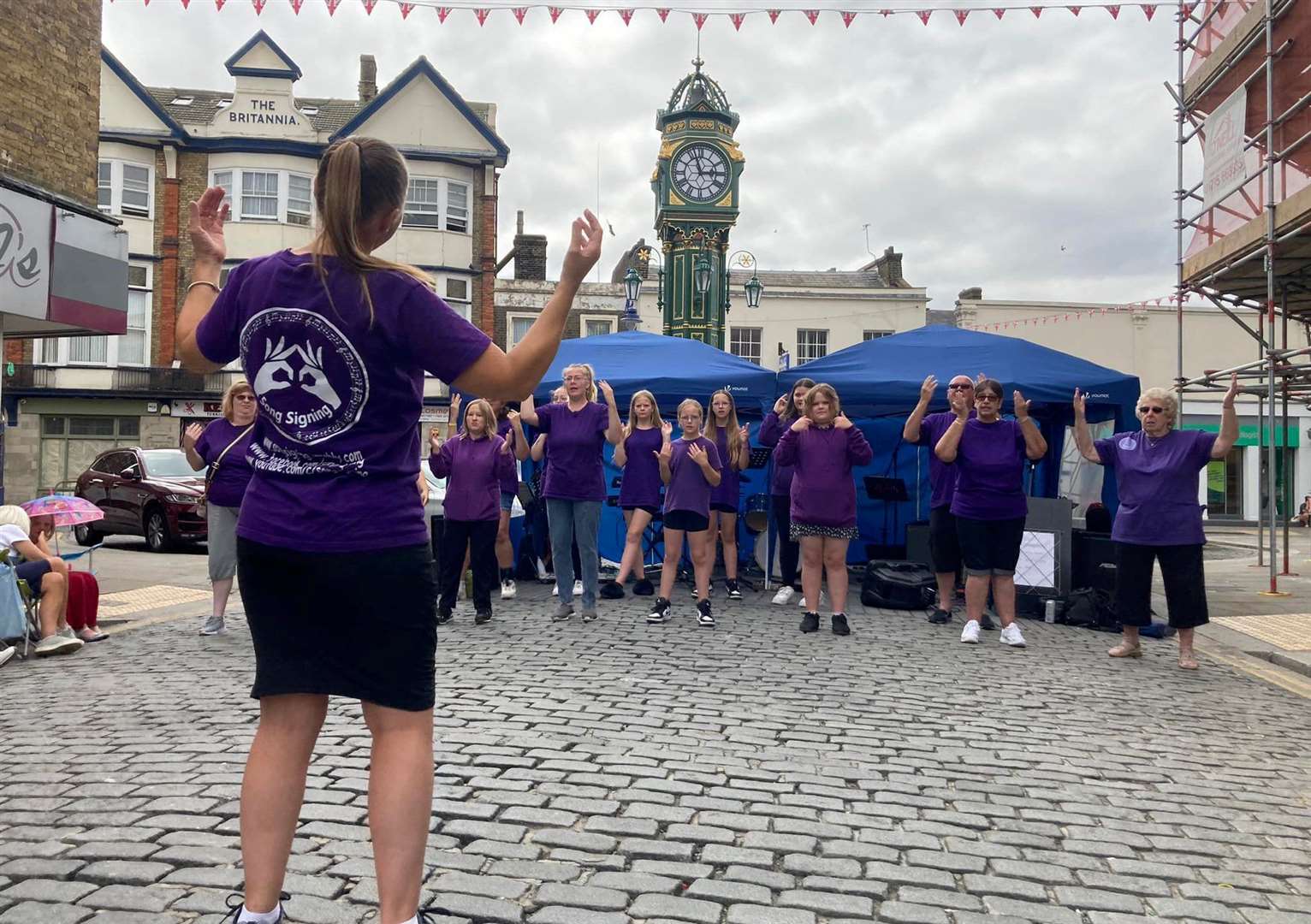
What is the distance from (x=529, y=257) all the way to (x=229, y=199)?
37.5 feet

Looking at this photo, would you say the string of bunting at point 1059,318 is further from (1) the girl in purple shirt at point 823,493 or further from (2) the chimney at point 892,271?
(1) the girl in purple shirt at point 823,493

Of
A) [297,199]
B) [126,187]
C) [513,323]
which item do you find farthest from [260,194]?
[513,323]

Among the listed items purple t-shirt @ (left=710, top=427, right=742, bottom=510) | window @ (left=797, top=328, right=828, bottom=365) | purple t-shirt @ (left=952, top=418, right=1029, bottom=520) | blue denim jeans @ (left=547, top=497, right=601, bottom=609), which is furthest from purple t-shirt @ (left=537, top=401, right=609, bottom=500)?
window @ (left=797, top=328, right=828, bottom=365)

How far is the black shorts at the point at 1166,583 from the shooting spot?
282 inches

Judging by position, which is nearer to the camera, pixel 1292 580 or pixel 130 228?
pixel 1292 580

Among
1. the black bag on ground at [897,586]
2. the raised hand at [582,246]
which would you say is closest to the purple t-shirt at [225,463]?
the raised hand at [582,246]

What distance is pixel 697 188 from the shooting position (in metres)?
22.9

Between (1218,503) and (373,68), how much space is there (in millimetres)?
31230

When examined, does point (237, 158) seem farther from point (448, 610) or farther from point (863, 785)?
point (863, 785)

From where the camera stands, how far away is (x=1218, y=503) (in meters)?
35.9

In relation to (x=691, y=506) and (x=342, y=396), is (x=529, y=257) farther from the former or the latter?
(x=342, y=396)

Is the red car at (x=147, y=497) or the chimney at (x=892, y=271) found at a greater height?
the chimney at (x=892, y=271)

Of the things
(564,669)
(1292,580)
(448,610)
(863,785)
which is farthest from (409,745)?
(1292,580)

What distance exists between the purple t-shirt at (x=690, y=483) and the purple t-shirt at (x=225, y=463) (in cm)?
325
